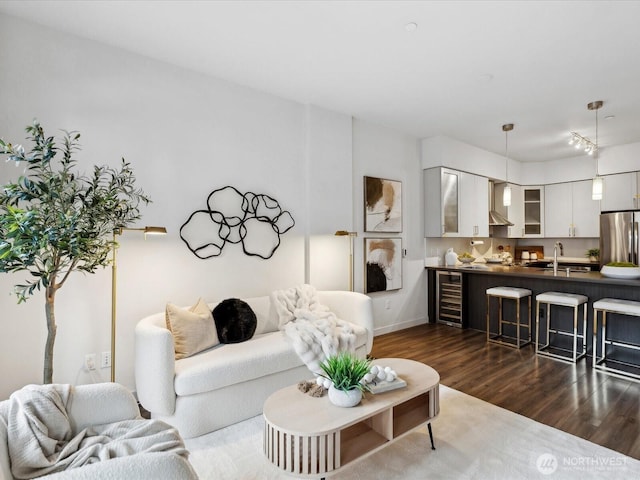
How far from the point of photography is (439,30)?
2545 millimetres

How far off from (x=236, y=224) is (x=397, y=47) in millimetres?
2104

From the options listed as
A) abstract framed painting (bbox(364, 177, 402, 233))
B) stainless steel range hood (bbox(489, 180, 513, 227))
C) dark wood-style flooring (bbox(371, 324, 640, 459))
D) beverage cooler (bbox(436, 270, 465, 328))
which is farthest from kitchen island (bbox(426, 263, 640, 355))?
stainless steel range hood (bbox(489, 180, 513, 227))

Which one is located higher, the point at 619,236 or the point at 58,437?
the point at 619,236

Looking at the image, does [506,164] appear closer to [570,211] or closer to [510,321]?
[570,211]

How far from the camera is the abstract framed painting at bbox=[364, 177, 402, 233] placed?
4512 mm

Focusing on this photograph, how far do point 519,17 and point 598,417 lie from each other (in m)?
2.88

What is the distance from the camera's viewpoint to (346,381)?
1.84m

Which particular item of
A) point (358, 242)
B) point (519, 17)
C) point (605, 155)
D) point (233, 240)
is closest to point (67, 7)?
point (233, 240)

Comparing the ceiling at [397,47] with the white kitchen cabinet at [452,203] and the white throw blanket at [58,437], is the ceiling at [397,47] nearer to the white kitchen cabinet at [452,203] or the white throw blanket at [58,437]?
the white kitchen cabinet at [452,203]

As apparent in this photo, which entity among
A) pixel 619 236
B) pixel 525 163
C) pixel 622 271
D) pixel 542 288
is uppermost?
pixel 525 163

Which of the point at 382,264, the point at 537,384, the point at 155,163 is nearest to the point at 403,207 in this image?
the point at 382,264

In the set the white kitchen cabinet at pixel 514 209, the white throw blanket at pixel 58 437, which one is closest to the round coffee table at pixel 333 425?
the white throw blanket at pixel 58 437

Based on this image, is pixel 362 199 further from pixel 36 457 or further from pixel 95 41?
pixel 36 457

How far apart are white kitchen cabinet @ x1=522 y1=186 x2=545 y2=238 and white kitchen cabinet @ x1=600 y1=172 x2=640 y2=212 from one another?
990 millimetres
